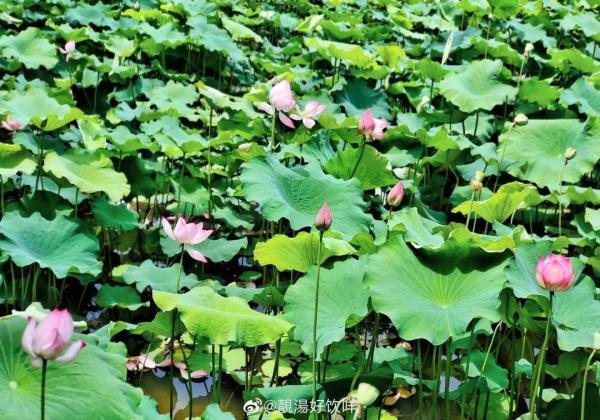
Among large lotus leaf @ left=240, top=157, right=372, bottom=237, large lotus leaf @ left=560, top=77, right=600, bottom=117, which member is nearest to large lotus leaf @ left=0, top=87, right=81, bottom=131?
large lotus leaf @ left=240, top=157, right=372, bottom=237

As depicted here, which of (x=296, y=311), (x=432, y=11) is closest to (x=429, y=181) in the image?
(x=296, y=311)

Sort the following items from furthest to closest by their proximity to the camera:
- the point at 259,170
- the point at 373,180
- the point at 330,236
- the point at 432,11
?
the point at 432,11
the point at 373,180
the point at 259,170
the point at 330,236

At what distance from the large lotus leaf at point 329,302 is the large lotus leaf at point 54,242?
2.34ft

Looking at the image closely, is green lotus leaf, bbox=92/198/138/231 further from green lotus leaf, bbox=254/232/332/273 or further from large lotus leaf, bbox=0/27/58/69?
large lotus leaf, bbox=0/27/58/69

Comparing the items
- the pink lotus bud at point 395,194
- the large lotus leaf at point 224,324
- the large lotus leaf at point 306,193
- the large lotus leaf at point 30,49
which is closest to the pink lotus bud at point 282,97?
the large lotus leaf at point 306,193

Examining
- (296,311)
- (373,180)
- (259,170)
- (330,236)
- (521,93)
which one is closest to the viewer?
(296,311)

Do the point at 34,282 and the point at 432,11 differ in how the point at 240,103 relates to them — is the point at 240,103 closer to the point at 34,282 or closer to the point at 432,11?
the point at 34,282

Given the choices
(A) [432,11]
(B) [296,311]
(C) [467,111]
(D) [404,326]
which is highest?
(D) [404,326]

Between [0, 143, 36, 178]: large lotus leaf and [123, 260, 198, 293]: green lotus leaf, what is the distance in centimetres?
61

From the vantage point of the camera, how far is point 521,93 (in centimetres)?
338

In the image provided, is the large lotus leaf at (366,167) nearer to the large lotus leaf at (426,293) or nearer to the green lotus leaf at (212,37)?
the large lotus leaf at (426,293)

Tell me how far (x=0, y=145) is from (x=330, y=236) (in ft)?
3.95

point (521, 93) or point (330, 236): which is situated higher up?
point (330, 236)

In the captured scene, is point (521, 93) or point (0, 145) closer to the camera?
point (0, 145)
